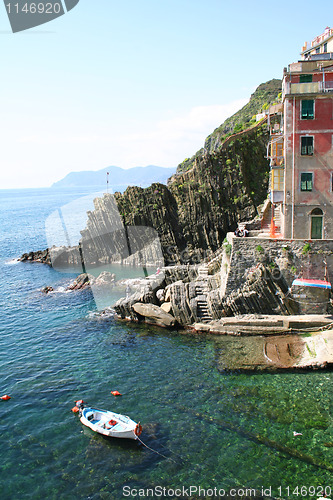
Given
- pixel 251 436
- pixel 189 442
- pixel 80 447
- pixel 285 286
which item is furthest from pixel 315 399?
pixel 80 447

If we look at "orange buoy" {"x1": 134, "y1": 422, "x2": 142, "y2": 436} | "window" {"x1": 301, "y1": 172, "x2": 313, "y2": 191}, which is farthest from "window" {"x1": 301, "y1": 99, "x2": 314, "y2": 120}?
"orange buoy" {"x1": 134, "y1": 422, "x2": 142, "y2": 436}

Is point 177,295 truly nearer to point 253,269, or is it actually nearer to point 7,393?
point 253,269

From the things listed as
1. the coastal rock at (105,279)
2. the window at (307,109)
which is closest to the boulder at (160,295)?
the coastal rock at (105,279)

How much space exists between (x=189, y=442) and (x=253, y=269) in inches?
709

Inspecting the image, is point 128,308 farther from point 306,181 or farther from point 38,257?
point 38,257

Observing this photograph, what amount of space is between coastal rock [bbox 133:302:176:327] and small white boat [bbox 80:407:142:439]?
14416mm

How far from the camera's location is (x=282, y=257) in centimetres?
3606

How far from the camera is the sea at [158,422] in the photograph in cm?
2041

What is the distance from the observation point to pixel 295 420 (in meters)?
24.1

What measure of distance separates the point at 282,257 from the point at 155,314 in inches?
533

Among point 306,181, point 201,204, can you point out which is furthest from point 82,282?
point 306,181

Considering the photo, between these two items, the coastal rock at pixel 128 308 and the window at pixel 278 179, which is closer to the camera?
the window at pixel 278 179

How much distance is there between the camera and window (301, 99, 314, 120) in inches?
1358

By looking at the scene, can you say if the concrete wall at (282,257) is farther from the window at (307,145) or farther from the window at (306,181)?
the window at (307,145)
